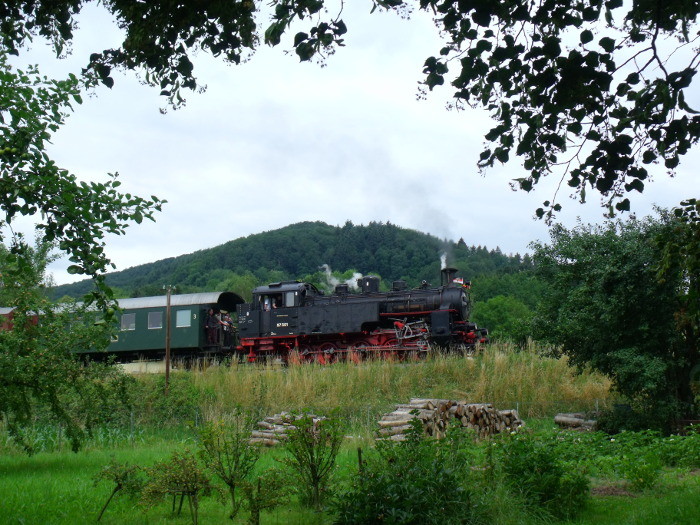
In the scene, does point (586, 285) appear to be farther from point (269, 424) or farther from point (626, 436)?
point (269, 424)

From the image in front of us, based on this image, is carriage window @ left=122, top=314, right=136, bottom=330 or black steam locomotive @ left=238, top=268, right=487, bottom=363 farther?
carriage window @ left=122, top=314, right=136, bottom=330

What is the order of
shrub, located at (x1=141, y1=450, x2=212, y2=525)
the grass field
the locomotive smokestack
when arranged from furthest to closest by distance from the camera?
1. the locomotive smokestack
2. the grass field
3. shrub, located at (x1=141, y1=450, x2=212, y2=525)

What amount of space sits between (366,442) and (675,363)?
5900mm

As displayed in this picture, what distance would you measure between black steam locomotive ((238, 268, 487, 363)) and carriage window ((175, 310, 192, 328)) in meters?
1.94

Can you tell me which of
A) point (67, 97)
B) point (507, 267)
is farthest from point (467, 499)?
point (507, 267)

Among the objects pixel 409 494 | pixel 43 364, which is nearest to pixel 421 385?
pixel 43 364

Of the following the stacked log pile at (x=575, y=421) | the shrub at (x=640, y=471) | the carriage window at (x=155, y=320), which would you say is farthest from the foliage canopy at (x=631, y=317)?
the carriage window at (x=155, y=320)

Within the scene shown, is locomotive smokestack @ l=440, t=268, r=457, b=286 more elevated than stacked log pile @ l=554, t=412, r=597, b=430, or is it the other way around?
locomotive smokestack @ l=440, t=268, r=457, b=286

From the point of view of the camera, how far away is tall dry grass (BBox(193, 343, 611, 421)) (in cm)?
1673

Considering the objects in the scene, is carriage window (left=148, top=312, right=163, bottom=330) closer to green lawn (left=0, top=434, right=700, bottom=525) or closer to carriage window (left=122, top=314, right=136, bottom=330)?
carriage window (left=122, top=314, right=136, bottom=330)

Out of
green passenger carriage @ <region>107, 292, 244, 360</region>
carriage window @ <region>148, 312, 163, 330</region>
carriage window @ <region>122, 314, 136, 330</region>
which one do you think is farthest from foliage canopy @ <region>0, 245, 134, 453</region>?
carriage window @ <region>122, 314, 136, 330</region>

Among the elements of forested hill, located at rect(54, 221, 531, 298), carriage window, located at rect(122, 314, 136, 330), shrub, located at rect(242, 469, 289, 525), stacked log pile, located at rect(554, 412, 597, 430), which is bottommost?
A: stacked log pile, located at rect(554, 412, 597, 430)

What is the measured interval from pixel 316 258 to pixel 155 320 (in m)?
62.9

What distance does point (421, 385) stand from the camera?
1773 cm
